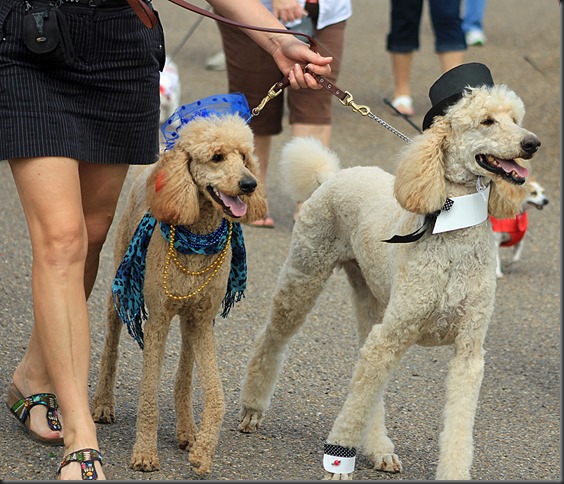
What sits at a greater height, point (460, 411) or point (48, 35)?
point (48, 35)

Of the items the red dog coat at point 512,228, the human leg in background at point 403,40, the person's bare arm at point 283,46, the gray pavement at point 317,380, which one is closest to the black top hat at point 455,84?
the person's bare arm at point 283,46

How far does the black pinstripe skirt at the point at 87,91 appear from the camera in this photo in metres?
3.40

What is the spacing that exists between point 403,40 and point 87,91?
275 inches

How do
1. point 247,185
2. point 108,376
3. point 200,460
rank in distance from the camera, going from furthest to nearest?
1. point 108,376
2. point 200,460
3. point 247,185

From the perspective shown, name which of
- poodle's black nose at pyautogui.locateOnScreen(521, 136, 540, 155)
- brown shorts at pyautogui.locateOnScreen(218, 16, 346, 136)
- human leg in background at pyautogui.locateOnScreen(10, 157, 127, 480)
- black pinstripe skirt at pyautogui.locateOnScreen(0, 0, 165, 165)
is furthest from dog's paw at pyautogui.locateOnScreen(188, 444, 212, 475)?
brown shorts at pyautogui.locateOnScreen(218, 16, 346, 136)

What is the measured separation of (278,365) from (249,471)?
2.13 feet

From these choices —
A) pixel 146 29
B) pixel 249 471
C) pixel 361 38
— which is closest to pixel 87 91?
pixel 146 29

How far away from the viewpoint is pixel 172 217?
3564mm

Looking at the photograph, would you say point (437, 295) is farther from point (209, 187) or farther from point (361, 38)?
point (361, 38)

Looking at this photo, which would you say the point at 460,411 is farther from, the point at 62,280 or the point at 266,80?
the point at 266,80

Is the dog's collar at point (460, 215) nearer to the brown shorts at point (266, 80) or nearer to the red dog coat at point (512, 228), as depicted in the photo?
the brown shorts at point (266, 80)

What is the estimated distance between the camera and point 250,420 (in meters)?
4.31

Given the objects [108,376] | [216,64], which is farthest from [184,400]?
[216,64]

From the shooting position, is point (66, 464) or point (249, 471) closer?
point (66, 464)
